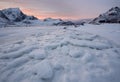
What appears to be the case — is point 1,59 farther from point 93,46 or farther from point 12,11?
point 12,11

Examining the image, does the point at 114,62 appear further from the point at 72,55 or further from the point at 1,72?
the point at 1,72

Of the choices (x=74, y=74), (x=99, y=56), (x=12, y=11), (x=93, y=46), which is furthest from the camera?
(x=12, y=11)

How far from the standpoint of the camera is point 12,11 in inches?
7869

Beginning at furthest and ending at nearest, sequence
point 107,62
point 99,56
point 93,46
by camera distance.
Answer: point 93,46 → point 99,56 → point 107,62

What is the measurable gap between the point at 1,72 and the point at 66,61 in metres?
1.37

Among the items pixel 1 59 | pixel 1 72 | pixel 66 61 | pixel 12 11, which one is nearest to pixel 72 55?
pixel 66 61

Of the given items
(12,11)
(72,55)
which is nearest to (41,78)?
(72,55)

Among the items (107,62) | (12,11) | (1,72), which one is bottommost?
(1,72)

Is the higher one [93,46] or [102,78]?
[93,46]

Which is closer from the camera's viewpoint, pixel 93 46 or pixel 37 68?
pixel 37 68

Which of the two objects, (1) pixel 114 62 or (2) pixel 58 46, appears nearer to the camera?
(1) pixel 114 62

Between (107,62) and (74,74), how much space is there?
2.69ft

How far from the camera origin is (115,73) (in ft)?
6.42

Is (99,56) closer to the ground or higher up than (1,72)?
higher up
